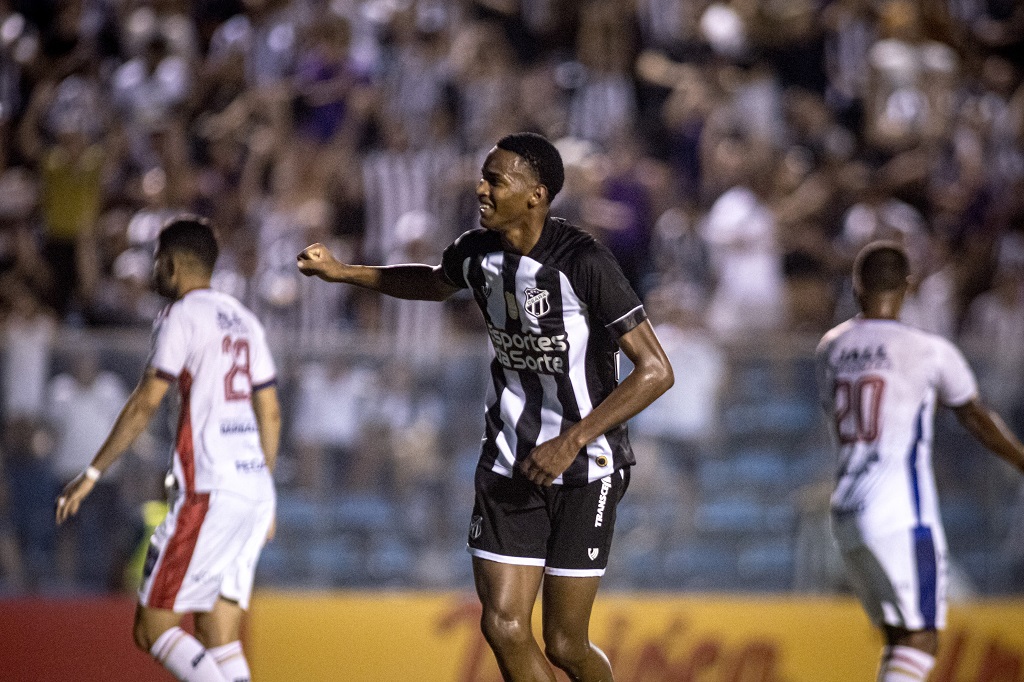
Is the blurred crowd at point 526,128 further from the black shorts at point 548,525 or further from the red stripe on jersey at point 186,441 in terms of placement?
the black shorts at point 548,525

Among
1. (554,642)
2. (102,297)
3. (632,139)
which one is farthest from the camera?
(632,139)

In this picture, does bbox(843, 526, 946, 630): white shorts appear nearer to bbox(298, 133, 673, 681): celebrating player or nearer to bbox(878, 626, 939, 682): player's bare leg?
bbox(878, 626, 939, 682): player's bare leg

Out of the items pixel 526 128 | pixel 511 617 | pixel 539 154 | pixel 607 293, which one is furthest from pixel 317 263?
pixel 526 128

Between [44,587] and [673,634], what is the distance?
4519 mm

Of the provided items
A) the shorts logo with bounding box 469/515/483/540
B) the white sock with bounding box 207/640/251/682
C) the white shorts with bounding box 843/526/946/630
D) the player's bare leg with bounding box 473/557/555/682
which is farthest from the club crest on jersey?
the white sock with bounding box 207/640/251/682

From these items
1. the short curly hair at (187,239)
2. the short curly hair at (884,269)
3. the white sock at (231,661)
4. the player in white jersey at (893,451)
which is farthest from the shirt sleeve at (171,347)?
the short curly hair at (884,269)

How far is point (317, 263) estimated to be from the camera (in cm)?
612

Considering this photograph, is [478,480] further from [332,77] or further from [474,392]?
[332,77]

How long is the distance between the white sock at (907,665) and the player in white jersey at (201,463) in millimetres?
3203

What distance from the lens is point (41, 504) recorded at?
9336mm

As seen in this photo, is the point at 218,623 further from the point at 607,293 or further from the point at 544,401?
the point at 607,293

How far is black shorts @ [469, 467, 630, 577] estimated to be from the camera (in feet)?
19.1

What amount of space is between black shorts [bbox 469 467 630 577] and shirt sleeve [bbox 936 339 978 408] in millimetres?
1968

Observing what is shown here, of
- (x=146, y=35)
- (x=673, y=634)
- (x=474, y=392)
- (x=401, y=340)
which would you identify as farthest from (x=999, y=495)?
(x=146, y=35)
